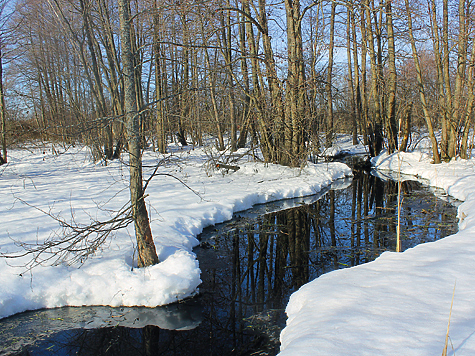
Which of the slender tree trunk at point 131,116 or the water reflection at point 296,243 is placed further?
the water reflection at point 296,243

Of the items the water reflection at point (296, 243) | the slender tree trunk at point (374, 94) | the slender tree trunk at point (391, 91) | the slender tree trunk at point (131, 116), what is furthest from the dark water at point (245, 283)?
the slender tree trunk at point (374, 94)

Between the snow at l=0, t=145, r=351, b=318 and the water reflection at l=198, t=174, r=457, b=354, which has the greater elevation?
the snow at l=0, t=145, r=351, b=318

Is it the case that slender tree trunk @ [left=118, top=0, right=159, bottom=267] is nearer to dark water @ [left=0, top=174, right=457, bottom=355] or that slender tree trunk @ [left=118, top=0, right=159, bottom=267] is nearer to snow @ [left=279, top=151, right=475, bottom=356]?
dark water @ [left=0, top=174, right=457, bottom=355]

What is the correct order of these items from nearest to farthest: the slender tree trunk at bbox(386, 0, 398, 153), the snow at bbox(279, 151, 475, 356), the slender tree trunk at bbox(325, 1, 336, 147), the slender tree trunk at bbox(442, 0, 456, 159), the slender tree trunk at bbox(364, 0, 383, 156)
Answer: the snow at bbox(279, 151, 475, 356) → the slender tree trunk at bbox(325, 1, 336, 147) → the slender tree trunk at bbox(442, 0, 456, 159) → the slender tree trunk at bbox(386, 0, 398, 153) → the slender tree trunk at bbox(364, 0, 383, 156)

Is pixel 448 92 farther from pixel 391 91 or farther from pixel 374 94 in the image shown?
pixel 374 94

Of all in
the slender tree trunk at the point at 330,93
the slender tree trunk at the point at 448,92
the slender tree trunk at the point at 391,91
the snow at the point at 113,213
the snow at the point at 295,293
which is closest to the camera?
the snow at the point at 295,293

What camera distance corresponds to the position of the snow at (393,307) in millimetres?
2547

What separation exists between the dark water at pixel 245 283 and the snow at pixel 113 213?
9.2 inches

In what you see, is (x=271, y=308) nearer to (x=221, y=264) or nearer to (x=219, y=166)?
(x=221, y=264)

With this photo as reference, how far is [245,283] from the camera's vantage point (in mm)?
5262

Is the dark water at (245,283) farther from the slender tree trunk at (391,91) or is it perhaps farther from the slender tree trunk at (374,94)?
the slender tree trunk at (374,94)

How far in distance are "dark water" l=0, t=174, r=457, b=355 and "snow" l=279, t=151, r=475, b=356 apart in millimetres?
729

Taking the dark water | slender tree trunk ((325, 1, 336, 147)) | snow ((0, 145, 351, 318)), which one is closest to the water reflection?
the dark water

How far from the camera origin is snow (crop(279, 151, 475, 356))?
255 cm
